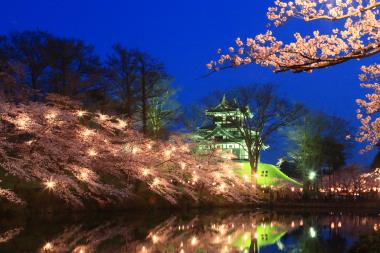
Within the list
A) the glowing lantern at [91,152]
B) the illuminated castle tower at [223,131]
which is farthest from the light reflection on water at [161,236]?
the illuminated castle tower at [223,131]

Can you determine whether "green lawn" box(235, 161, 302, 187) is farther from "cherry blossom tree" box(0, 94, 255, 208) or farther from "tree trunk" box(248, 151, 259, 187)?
"cherry blossom tree" box(0, 94, 255, 208)

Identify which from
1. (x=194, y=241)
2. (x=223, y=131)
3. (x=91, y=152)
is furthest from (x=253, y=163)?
(x=194, y=241)

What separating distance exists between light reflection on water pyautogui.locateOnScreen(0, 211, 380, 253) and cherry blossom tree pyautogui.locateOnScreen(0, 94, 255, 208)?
3.90ft

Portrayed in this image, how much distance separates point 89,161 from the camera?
18.7 metres

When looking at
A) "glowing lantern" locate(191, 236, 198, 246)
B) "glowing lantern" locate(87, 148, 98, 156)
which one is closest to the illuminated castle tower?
"glowing lantern" locate(87, 148, 98, 156)

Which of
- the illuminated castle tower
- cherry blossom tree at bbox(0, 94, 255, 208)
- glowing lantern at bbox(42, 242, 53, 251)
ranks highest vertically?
the illuminated castle tower

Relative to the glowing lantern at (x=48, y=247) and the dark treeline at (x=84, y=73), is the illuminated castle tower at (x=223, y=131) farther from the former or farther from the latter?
the glowing lantern at (x=48, y=247)

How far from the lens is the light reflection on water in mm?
13078

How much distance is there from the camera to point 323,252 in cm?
1357

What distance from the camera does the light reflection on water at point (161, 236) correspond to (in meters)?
13.1

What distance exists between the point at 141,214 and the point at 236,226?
6022 millimetres

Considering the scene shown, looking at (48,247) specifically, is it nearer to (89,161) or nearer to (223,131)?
(89,161)

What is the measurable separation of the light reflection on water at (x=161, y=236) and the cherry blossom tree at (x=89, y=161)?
1.19 metres

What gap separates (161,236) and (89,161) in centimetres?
493
